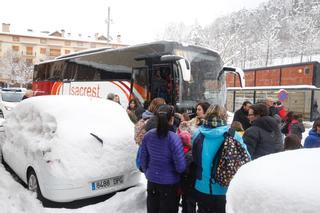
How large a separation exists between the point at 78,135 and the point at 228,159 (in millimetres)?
2386

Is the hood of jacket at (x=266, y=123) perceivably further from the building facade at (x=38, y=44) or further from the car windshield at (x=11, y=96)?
the building facade at (x=38, y=44)

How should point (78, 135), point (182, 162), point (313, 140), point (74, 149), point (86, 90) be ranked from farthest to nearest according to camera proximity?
point (86, 90), point (313, 140), point (78, 135), point (74, 149), point (182, 162)

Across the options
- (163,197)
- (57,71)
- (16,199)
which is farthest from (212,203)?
(57,71)

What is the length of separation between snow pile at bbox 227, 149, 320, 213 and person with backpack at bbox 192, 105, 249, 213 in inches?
47.5

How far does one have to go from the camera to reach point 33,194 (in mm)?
5055

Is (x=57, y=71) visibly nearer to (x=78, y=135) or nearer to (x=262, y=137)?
(x=78, y=135)

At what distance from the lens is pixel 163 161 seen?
3918 millimetres

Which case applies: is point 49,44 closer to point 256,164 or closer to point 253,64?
point 253,64

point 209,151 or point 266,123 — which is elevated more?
point 266,123

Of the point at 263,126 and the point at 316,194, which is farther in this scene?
the point at 263,126

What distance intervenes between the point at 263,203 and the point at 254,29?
70715 millimetres

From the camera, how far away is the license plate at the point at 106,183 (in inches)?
187

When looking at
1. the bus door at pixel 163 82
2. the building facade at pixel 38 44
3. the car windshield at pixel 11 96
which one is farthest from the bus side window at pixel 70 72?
the building facade at pixel 38 44

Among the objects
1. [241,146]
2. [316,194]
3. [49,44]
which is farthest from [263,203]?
[49,44]
